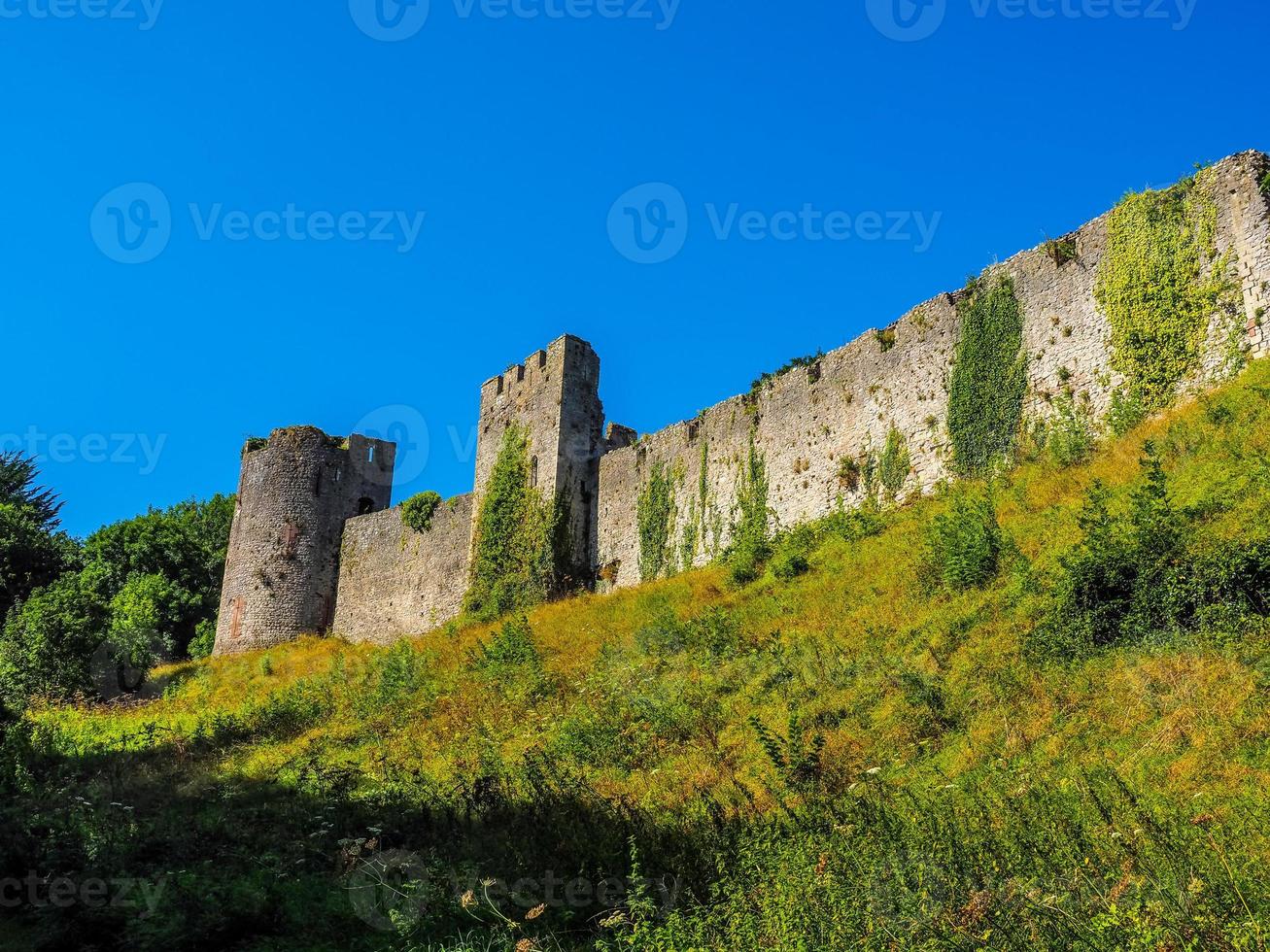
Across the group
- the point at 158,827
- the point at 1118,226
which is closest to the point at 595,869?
the point at 158,827

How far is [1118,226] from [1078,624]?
31.0 ft

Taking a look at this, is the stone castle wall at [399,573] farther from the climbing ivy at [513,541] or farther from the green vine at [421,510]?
the climbing ivy at [513,541]

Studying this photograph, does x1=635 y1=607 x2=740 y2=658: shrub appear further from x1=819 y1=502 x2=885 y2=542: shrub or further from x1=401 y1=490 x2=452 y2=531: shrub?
x1=401 y1=490 x2=452 y2=531: shrub

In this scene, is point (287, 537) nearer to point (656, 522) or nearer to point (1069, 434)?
point (656, 522)

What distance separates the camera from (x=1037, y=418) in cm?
1614

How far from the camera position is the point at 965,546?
461 inches

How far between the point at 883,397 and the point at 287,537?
2026 cm

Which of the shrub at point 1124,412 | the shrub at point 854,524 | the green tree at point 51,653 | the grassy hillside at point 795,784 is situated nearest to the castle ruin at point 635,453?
the shrub at point 1124,412

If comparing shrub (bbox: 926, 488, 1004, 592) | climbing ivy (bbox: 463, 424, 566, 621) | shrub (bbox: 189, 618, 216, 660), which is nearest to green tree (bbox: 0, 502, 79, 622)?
shrub (bbox: 189, 618, 216, 660)

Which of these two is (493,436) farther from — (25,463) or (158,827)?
(25,463)

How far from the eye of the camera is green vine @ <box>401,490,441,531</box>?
28.9 meters

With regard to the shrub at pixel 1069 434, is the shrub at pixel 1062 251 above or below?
above

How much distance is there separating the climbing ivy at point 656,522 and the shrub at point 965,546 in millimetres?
10353

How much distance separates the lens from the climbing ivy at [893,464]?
18.2 metres
